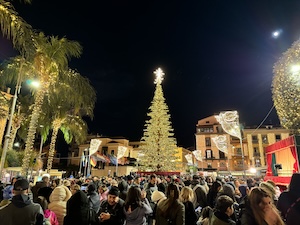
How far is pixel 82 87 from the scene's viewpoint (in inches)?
648

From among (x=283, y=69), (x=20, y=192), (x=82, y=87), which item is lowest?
(x=20, y=192)

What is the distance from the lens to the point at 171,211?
384 centimetres

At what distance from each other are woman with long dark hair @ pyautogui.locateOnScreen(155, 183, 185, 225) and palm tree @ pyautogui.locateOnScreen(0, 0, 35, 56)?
23.1 ft

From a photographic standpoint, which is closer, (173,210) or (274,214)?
(274,214)

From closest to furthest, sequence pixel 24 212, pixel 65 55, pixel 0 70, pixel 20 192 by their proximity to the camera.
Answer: pixel 24 212 < pixel 20 192 < pixel 65 55 < pixel 0 70

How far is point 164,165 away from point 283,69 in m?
14.3

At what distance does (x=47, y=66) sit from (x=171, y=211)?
11.7 m

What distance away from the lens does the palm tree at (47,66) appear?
1230cm

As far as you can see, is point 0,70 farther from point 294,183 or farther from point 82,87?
point 294,183

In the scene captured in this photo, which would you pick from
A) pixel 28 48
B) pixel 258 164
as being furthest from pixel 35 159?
pixel 258 164

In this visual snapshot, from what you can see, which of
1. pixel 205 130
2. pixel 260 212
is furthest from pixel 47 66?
pixel 205 130

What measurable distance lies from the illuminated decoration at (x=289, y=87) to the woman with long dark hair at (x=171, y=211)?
8889 mm

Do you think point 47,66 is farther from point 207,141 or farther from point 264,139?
point 264,139

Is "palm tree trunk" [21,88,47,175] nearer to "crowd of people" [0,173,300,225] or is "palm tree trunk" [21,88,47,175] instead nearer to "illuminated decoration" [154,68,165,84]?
"crowd of people" [0,173,300,225]
